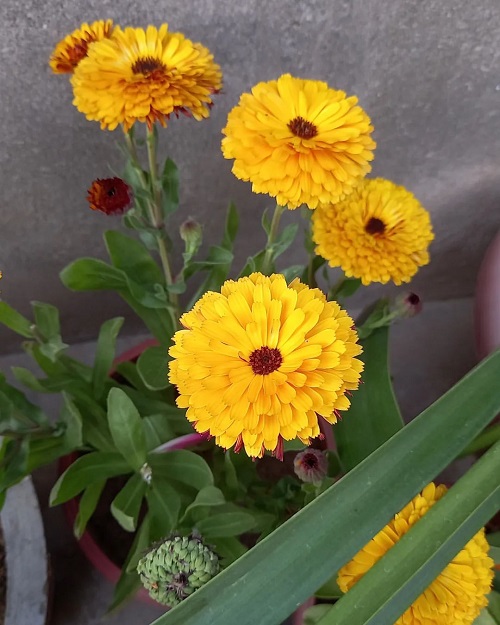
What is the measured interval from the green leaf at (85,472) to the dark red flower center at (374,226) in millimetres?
366

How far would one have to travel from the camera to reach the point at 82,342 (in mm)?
1062

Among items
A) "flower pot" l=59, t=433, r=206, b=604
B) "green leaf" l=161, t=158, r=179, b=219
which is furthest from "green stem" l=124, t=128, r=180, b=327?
"flower pot" l=59, t=433, r=206, b=604

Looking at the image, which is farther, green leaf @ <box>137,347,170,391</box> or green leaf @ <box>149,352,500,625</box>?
green leaf @ <box>137,347,170,391</box>

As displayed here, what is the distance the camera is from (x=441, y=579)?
467mm

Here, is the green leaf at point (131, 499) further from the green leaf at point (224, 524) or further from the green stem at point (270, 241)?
the green stem at point (270, 241)

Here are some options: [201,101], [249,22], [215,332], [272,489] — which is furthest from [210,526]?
[249,22]

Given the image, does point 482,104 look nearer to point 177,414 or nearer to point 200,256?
point 200,256

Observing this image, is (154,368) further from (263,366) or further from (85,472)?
(263,366)

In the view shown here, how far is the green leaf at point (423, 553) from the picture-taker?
0.35 metres

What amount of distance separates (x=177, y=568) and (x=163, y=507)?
194 mm

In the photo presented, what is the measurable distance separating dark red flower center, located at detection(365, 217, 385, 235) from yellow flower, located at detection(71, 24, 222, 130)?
0.58 feet

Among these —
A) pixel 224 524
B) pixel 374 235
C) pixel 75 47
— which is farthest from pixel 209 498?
pixel 75 47

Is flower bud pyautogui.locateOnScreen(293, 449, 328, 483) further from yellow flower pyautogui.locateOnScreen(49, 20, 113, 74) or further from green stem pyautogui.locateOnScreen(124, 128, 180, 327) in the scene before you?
yellow flower pyautogui.locateOnScreen(49, 20, 113, 74)

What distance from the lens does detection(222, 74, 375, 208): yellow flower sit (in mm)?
445
